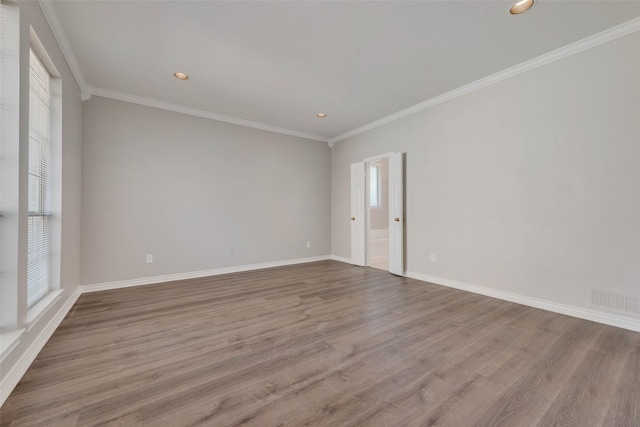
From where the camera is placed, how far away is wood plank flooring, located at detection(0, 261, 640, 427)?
1357 mm

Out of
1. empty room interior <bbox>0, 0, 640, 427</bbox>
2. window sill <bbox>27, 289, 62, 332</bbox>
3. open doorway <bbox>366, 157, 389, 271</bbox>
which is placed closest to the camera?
empty room interior <bbox>0, 0, 640, 427</bbox>

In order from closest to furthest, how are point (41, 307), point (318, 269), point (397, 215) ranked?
point (41, 307) < point (397, 215) < point (318, 269)

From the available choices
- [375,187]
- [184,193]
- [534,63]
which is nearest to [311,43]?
[534,63]

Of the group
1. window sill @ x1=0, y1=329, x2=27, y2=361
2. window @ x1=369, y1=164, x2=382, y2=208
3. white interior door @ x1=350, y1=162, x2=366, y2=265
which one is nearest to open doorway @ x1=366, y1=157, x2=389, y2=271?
window @ x1=369, y1=164, x2=382, y2=208

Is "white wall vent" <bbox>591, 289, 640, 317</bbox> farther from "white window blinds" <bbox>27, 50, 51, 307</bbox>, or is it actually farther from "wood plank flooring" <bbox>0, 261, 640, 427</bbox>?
"white window blinds" <bbox>27, 50, 51, 307</bbox>

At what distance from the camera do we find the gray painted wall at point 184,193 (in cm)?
348

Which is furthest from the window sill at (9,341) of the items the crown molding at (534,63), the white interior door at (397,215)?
the crown molding at (534,63)

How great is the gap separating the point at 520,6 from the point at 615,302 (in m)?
2.75

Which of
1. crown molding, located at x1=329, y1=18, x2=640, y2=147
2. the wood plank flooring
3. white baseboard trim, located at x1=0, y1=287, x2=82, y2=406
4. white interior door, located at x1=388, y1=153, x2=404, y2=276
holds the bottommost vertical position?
the wood plank flooring

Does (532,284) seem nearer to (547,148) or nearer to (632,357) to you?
(632,357)

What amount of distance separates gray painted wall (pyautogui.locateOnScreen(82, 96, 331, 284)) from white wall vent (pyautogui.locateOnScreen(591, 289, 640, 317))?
419 cm

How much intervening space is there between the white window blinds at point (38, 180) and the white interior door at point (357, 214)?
168 inches

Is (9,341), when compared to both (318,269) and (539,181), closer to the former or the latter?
(318,269)

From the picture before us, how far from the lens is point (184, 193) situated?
13.3ft
